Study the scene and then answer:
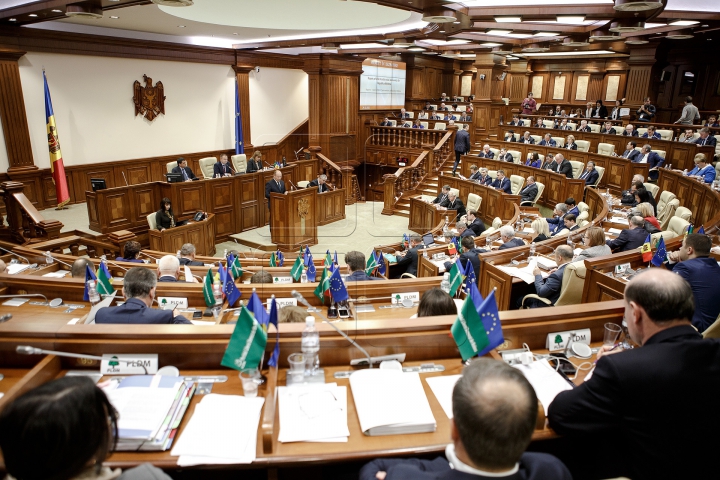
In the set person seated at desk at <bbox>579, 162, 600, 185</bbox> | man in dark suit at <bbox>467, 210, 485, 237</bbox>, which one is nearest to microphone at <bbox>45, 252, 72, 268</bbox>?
man in dark suit at <bbox>467, 210, 485, 237</bbox>


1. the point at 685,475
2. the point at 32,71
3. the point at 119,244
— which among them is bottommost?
the point at 119,244

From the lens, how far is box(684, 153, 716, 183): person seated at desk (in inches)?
282

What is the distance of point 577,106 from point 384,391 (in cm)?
1746

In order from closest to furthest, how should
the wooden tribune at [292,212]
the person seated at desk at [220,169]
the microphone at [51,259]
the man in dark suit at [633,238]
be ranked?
the microphone at [51,259], the man in dark suit at [633,238], the wooden tribune at [292,212], the person seated at desk at [220,169]

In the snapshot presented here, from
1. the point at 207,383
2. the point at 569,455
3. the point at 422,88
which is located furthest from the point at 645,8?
the point at 422,88

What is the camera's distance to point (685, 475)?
4.88 ft

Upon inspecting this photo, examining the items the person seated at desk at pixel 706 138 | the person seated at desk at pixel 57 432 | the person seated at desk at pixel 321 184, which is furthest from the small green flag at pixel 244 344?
the person seated at desk at pixel 706 138

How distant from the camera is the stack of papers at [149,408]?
1.48m

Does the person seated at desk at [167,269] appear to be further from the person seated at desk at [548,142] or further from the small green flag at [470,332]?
the person seated at desk at [548,142]

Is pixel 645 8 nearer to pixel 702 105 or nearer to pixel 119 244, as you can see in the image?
pixel 119 244

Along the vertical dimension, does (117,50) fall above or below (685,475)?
above

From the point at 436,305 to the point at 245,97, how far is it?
11036 mm

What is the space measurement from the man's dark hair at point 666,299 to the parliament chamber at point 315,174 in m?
0.47

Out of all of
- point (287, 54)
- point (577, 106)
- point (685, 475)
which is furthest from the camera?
point (577, 106)
